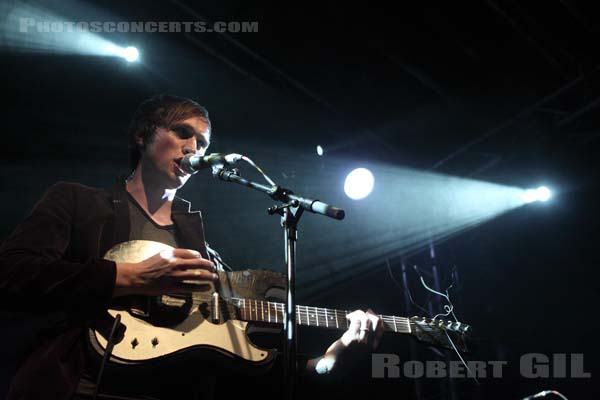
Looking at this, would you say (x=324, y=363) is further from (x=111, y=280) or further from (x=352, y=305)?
(x=352, y=305)

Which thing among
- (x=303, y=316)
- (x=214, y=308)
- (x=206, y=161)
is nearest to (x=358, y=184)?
(x=303, y=316)

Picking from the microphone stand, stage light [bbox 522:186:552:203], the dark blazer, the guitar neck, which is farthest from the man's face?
stage light [bbox 522:186:552:203]

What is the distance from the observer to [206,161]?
247 centimetres

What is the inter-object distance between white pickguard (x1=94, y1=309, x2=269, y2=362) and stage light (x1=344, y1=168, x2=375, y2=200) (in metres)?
3.72

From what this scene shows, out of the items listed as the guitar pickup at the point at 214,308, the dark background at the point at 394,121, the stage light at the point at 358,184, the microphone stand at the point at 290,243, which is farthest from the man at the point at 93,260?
the stage light at the point at 358,184

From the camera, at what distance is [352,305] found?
19.0ft

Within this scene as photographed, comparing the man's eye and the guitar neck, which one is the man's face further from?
the guitar neck

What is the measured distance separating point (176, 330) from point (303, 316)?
949 millimetres

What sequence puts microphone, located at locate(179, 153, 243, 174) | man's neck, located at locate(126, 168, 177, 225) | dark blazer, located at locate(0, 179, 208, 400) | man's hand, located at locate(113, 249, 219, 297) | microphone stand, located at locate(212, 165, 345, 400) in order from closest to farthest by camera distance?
microphone stand, located at locate(212, 165, 345, 400) → dark blazer, located at locate(0, 179, 208, 400) → man's hand, located at locate(113, 249, 219, 297) → microphone, located at locate(179, 153, 243, 174) → man's neck, located at locate(126, 168, 177, 225)

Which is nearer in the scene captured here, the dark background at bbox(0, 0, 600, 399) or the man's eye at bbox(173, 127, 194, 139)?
the man's eye at bbox(173, 127, 194, 139)

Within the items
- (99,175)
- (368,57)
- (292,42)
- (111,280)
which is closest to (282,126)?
(292,42)

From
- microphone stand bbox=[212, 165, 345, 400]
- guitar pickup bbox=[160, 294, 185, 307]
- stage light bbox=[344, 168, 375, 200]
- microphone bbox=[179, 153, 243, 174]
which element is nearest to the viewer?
microphone stand bbox=[212, 165, 345, 400]

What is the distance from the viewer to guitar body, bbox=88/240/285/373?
2.04 metres

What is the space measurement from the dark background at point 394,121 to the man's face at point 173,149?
56.7 inches
